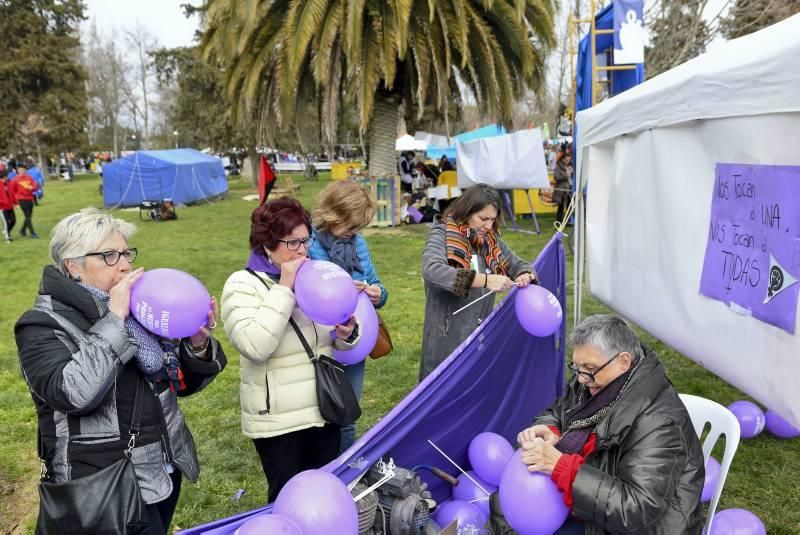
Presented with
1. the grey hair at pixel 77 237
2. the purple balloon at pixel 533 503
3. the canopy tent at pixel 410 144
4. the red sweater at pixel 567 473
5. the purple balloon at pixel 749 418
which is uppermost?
the canopy tent at pixel 410 144

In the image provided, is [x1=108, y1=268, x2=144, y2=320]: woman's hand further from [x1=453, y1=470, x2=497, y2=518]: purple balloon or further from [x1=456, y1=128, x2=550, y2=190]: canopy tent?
[x1=456, y1=128, x2=550, y2=190]: canopy tent

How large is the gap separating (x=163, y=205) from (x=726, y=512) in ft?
56.7

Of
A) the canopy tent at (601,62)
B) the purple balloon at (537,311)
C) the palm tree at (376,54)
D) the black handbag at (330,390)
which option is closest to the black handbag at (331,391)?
the black handbag at (330,390)

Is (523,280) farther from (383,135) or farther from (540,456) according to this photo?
(383,135)

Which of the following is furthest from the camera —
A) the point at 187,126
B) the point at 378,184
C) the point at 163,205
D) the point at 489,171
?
the point at 187,126

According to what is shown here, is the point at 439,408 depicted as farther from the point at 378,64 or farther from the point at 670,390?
the point at 378,64

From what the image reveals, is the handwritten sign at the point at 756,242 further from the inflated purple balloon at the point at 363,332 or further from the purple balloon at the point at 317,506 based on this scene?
the purple balloon at the point at 317,506

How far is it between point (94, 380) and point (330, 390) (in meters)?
0.97

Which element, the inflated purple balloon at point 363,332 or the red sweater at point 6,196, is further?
the red sweater at point 6,196

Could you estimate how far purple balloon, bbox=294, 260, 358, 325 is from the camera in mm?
2383

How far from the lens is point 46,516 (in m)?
1.91

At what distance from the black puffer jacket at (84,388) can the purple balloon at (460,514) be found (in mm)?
1237

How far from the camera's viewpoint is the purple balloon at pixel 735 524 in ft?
8.66

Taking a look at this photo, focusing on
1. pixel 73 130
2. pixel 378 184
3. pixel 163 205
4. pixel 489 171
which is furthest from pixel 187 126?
pixel 489 171
